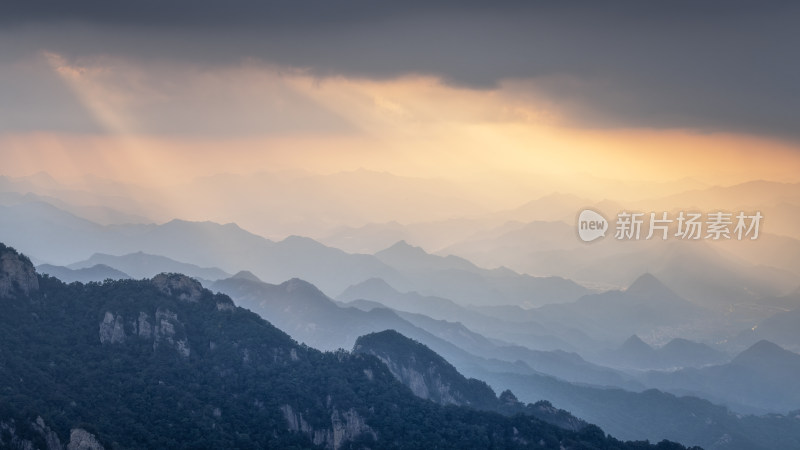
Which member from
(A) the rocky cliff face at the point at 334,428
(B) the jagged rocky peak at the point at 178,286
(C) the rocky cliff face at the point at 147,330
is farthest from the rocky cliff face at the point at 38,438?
(B) the jagged rocky peak at the point at 178,286

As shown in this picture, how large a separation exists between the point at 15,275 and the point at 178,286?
77.8ft

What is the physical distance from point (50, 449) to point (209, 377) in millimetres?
34889

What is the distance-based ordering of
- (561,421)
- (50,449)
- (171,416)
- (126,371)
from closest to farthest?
(50,449) → (171,416) → (126,371) → (561,421)

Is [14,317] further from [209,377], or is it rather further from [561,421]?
[561,421]

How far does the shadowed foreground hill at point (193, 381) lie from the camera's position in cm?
11169

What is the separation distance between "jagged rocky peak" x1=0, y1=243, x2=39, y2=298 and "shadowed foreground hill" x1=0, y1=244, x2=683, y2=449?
6.1 inches

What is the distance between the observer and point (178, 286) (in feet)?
477

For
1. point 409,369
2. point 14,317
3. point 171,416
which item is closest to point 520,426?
point 409,369

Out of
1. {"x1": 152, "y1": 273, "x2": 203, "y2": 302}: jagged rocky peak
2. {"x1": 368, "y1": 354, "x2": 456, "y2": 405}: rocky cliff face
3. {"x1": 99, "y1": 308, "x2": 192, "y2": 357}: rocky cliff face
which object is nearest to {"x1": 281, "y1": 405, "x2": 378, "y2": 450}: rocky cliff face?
{"x1": 99, "y1": 308, "x2": 192, "y2": 357}: rocky cliff face

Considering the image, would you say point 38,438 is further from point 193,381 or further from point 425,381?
point 425,381

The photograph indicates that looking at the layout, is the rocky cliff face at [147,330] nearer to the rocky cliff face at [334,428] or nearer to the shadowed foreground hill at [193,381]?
the shadowed foreground hill at [193,381]

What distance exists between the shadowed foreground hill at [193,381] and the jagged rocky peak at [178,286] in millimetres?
191

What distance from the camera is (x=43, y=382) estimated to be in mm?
111312

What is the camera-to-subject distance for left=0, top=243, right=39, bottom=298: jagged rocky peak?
129m
